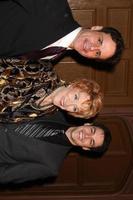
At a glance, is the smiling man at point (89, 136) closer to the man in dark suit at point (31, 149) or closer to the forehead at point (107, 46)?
the man in dark suit at point (31, 149)

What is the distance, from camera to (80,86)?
1591mm

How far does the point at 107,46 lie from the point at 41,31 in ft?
1.02

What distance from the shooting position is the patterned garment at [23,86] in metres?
1.46

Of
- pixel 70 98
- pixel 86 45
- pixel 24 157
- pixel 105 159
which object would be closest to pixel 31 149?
pixel 24 157

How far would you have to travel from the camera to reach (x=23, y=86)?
1.47 metres

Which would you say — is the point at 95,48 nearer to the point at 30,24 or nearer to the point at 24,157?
the point at 30,24

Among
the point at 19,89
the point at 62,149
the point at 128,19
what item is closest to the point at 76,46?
the point at 19,89

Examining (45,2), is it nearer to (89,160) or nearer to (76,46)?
(76,46)

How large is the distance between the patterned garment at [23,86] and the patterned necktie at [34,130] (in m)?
0.04

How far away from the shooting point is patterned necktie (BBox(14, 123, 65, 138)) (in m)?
1.53

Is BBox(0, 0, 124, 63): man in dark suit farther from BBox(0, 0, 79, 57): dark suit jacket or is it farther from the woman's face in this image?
the woman's face

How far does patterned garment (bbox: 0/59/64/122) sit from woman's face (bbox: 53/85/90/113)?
0.04 m

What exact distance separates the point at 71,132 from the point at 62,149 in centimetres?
9

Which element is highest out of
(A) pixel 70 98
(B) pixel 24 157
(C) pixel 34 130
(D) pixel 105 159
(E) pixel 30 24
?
(E) pixel 30 24
